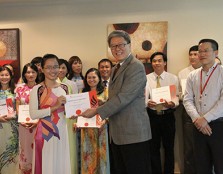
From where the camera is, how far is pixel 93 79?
3.12 metres

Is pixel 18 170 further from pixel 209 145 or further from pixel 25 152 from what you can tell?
pixel 209 145

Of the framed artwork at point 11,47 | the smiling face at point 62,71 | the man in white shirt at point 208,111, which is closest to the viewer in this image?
the man in white shirt at point 208,111

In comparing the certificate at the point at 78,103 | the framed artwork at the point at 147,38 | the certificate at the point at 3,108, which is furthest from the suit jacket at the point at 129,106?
the framed artwork at the point at 147,38

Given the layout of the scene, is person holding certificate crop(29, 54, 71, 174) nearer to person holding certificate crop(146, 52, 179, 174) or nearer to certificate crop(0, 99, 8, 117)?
Result: certificate crop(0, 99, 8, 117)

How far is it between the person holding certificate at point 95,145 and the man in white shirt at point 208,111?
42.4 inches

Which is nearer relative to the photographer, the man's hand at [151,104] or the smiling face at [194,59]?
the man's hand at [151,104]

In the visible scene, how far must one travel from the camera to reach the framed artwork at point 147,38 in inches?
155

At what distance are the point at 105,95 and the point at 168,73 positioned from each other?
1.08m

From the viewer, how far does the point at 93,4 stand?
4145 mm

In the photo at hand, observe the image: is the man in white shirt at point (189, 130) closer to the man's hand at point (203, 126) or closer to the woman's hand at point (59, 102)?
the man's hand at point (203, 126)

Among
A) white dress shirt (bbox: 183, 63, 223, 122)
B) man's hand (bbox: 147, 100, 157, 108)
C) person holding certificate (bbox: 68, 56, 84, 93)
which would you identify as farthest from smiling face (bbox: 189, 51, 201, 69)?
person holding certificate (bbox: 68, 56, 84, 93)

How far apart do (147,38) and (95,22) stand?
34.2 inches

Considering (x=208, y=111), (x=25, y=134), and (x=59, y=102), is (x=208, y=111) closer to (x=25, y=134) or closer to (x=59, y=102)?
(x=59, y=102)

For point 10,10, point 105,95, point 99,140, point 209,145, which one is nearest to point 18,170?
point 99,140
